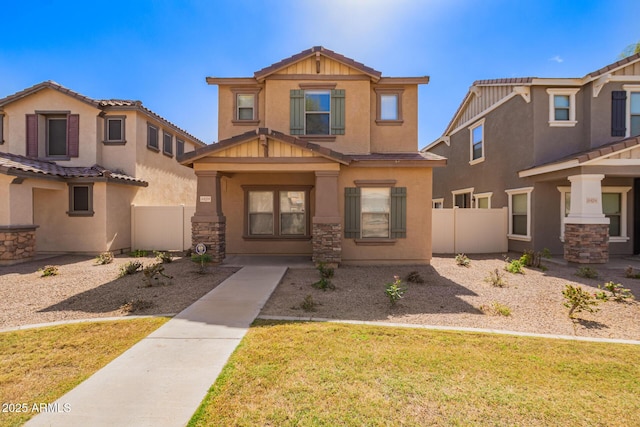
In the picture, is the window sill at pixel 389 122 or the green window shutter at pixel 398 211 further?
the window sill at pixel 389 122

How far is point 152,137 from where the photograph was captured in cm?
1527

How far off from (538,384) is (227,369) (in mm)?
3615

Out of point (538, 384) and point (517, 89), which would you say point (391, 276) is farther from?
point (517, 89)

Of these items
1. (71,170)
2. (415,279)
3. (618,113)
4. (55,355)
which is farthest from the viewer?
(71,170)

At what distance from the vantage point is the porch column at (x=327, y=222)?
9367 millimetres

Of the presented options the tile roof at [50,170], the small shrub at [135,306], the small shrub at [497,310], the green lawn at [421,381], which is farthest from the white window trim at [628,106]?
the tile roof at [50,170]

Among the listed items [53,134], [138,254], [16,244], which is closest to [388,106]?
[138,254]

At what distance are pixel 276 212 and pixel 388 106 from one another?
5.82 metres

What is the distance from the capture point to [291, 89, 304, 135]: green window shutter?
1089 cm

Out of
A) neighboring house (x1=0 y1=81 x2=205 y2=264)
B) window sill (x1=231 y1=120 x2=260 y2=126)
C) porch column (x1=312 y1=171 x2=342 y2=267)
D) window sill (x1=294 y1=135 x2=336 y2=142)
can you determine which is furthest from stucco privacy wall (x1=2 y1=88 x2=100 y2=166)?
porch column (x1=312 y1=171 x2=342 y2=267)

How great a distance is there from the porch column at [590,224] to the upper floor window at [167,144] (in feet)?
61.5

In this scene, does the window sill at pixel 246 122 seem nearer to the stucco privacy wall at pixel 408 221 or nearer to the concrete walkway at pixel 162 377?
the stucco privacy wall at pixel 408 221

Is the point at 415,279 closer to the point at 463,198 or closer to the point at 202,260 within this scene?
the point at 202,260

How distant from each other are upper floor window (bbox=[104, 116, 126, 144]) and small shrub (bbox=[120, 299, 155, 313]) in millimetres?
10596
